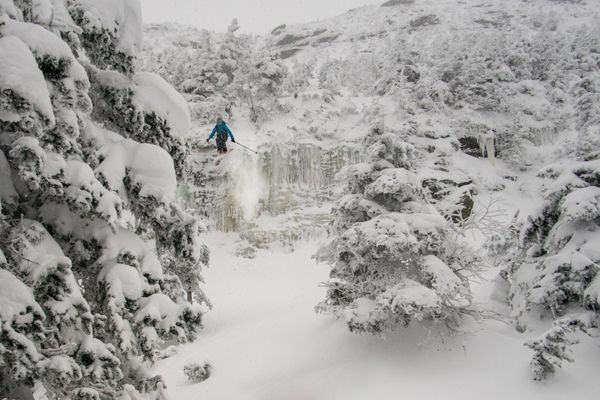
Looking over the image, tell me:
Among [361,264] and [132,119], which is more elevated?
[132,119]

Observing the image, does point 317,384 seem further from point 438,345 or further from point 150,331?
point 150,331

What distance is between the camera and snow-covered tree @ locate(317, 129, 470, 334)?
763cm

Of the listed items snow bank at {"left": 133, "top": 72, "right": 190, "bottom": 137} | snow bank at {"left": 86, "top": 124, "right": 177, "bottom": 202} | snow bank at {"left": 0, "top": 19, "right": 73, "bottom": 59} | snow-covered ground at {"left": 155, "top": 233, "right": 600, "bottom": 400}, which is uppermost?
snow bank at {"left": 0, "top": 19, "right": 73, "bottom": 59}

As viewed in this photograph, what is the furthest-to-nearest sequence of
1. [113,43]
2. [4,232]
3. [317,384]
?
[317,384] < [113,43] < [4,232]

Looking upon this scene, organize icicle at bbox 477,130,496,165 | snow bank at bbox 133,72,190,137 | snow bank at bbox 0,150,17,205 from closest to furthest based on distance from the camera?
snow bank at bbox 0,150,17,205
snow bank at bbox 133,72,190,137
icicle at bbox 477,130,496,165

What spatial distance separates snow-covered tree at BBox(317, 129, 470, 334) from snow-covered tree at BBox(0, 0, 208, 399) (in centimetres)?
427

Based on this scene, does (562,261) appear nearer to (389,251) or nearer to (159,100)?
(389,251)

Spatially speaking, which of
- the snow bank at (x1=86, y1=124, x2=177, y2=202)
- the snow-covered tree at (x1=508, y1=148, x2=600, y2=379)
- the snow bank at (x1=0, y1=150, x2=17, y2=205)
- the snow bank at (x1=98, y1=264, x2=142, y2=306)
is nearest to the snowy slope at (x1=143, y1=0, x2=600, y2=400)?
the snow-covered tree at (x1=508, y1=148, x2=600, y2=379)

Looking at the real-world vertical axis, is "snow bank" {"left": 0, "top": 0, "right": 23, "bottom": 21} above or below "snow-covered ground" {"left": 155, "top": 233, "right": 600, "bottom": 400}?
above

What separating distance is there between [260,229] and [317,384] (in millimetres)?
12107

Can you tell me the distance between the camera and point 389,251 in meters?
8.00

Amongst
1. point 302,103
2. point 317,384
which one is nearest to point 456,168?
point 302,103

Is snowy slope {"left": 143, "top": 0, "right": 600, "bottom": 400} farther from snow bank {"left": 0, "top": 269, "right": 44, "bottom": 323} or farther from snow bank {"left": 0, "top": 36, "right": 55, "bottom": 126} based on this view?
snow bank {"left": 0, "top": 36, "right": 55, "bottom": 126}

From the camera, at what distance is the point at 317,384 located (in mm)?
7996
